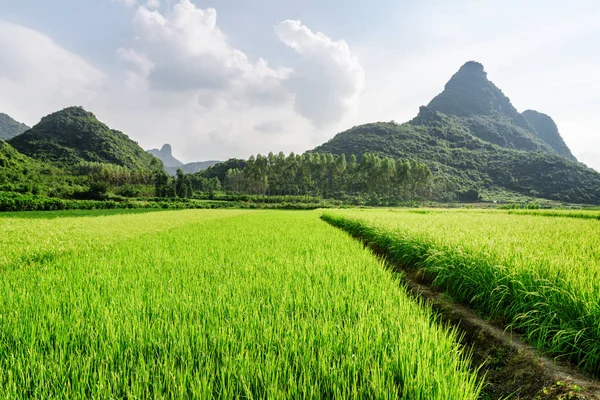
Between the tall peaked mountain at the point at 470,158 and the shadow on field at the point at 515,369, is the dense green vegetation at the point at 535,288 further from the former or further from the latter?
the tall peaked mountain at the point at 470,158

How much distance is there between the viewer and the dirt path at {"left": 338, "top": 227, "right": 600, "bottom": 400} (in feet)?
7.15

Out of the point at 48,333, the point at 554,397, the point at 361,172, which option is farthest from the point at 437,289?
the point at 361,172

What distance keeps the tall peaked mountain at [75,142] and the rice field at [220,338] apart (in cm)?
12617

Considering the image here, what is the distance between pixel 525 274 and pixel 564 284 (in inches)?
16.8

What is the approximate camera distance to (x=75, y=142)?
115 metres

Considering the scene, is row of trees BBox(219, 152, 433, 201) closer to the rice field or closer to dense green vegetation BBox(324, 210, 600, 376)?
dense green vegetation BBox(324, 210, 600, 376)

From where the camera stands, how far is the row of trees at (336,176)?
79438 millimetres

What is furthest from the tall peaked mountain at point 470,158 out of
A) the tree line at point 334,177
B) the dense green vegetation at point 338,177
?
the dense green vegetation at point 338,177

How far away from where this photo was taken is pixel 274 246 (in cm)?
743

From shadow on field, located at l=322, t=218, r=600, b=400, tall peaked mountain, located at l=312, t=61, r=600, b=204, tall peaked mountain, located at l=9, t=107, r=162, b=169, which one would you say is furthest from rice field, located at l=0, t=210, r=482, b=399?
tall peaked mountain, located at l=9, t=107, r=162, b=169

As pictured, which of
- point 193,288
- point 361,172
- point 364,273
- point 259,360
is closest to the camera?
point 259,360

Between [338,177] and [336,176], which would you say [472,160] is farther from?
[336,176]

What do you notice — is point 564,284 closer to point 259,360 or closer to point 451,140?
point 259,360

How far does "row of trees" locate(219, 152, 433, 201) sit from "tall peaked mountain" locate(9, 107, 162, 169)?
215 ft
